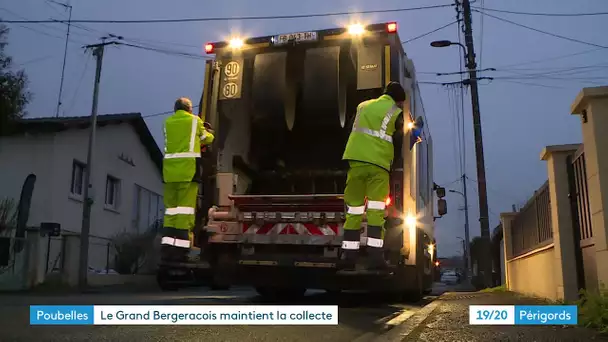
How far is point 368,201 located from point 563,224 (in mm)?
2971

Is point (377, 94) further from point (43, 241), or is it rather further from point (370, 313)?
point (43, 241)

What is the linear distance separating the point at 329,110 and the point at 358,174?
7.72 feet

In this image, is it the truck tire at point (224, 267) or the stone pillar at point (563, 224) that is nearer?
the truck tire at point (224, 267)

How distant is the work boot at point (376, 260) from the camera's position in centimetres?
523

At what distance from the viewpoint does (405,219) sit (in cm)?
620

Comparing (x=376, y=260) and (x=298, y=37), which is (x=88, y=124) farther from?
(x=376, y=260)

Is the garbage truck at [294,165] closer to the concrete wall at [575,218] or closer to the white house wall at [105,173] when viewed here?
the concrete wall at [575,218]

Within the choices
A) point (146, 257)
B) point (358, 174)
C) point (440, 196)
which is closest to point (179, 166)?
point (358, 174)

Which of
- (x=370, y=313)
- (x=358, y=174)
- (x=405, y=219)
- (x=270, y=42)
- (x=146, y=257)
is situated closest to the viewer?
(x=358, y=174)

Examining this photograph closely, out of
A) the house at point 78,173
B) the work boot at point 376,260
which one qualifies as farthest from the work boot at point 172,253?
the house at point 78,173

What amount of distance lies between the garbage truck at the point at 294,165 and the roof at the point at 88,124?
11730 mm

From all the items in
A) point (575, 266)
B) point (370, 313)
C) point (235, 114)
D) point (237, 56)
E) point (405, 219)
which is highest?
point (237, 56)

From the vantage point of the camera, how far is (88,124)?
61.6ft

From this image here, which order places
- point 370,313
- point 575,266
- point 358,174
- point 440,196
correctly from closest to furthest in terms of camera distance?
point 358,174 < point 370,313 < point 575,266 < point 440,196
